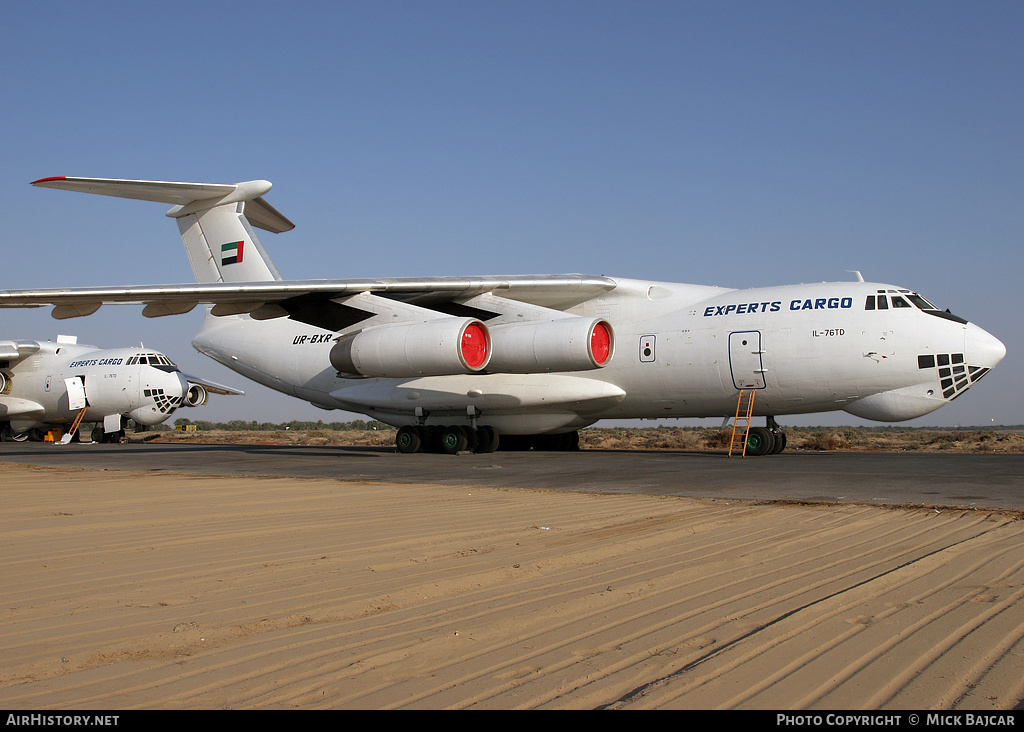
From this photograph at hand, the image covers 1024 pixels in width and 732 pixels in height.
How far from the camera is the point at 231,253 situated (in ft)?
50.3

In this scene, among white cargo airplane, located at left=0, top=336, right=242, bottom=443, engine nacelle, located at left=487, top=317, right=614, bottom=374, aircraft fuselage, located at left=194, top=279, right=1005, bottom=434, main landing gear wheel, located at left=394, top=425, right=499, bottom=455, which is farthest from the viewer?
white cargo airplane, located at left=0, top=336, right=242, bottom=443

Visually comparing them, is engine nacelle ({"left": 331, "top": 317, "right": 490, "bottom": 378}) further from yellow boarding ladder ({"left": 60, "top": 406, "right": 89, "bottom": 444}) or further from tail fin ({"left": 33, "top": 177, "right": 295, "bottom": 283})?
yellow boarding ladder ({"left": 60, "top": 406, "right": 89, "bottom": 444})

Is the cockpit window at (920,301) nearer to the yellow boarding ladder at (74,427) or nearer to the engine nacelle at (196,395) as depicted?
the engine nacelle at (196,395)

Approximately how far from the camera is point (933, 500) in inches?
237

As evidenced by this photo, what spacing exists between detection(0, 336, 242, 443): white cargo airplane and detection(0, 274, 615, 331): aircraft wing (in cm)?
957

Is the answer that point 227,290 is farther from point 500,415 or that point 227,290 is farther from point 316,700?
point 316,700

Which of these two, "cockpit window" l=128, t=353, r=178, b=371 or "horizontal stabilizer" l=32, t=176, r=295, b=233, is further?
"cockpit window" l=128, t=353, r=178, b=371

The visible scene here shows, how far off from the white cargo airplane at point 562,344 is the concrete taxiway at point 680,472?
1.05m

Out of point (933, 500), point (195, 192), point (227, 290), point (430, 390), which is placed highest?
point (195, 192)

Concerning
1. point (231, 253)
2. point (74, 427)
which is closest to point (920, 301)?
point (231, 253)

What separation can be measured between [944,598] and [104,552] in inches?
147

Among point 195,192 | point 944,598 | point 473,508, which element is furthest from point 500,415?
point 944,598

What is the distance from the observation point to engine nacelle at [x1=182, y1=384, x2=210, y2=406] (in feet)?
72.9

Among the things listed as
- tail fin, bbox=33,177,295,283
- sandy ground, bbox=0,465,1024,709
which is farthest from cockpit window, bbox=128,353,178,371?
sandy ground, bbox=0,465,1024,709
